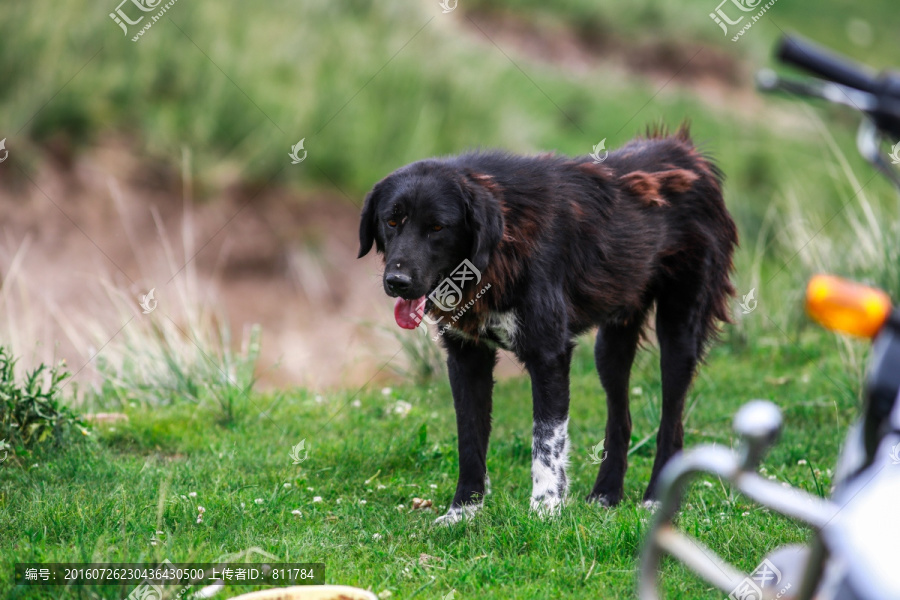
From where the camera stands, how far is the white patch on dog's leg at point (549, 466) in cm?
442

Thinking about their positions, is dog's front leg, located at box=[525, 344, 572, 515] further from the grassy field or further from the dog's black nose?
the dog's black nose

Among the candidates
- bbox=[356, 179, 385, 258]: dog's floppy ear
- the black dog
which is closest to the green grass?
the black dog

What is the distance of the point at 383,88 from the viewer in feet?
43.1

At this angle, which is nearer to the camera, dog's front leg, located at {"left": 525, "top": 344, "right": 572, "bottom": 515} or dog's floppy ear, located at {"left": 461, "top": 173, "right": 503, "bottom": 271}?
dog's floppy ear, located at {"left": 461, "top": 173, "right": 503, "bottom": 271}

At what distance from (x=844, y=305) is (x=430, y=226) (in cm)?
274

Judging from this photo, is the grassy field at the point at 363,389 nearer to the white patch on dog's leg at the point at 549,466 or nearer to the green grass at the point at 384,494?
the green grass at the point at 384,494

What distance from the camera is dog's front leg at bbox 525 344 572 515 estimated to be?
443cm

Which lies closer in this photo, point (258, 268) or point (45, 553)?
point (45, 553)

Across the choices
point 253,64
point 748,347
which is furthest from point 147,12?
point 748,347

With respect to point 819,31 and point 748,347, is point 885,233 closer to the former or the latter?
point 748,347

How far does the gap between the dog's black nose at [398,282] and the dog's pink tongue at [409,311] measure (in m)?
0.28

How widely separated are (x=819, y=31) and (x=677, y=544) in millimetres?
27043

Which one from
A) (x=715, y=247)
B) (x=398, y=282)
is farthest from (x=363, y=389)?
(x=715, y=247)

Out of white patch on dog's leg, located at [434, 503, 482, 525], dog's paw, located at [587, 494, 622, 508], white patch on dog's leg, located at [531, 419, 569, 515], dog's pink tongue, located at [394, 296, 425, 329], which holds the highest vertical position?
dog's pink tongue, located at [394, 296, 425, 329]
